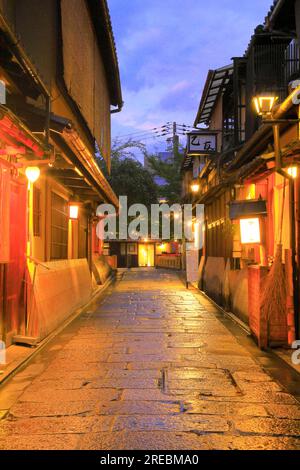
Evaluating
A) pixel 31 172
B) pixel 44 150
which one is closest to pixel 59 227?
pixel 31 172

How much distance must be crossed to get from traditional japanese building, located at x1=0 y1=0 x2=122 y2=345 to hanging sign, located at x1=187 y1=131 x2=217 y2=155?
5.15 meters

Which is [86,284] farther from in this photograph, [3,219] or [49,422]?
[49,422]

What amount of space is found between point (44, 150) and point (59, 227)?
694 cm

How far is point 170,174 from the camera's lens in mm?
50000

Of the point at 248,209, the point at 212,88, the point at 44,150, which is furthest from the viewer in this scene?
the point at 212,88

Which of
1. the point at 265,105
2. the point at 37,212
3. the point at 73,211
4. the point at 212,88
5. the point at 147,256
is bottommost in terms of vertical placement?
the point at 147,256

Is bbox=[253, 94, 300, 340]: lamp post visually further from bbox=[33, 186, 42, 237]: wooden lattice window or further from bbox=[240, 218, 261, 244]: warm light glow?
bbox=[33, 186, 42, 237]: wooden lattice window

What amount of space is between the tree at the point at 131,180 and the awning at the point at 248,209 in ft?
98.1

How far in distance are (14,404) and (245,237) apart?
24.3ft

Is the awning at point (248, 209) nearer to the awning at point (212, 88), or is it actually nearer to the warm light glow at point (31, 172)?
the warm light glow at point (31, 172)

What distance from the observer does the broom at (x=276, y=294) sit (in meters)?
9.05

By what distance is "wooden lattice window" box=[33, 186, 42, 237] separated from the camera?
38.8 ft

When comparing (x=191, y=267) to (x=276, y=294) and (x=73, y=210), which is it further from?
(x=276, y=294)

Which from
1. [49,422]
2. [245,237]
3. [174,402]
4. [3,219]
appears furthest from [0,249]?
[245,237]
